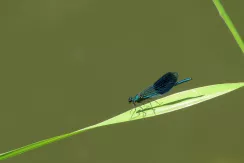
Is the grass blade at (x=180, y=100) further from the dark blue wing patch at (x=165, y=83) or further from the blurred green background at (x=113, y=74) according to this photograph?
the blurred green background at (x=113, y=74)

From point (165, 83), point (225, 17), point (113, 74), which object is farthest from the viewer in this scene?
point (113, 74)

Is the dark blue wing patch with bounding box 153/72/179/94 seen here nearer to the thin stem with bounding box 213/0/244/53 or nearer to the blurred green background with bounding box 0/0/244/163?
the thin stem with bounding box 213/0/244/53

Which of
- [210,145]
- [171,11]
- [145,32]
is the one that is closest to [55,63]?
[145,32]

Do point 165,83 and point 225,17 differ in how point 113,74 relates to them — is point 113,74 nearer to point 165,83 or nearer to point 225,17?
point 165,83

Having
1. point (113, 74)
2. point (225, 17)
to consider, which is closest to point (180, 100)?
point (225, 17)

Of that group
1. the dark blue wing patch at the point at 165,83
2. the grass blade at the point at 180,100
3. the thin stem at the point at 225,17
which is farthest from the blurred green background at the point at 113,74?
the thin stem at the point at 225,17

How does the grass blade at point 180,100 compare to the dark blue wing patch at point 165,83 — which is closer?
the grass blade at point 180,100

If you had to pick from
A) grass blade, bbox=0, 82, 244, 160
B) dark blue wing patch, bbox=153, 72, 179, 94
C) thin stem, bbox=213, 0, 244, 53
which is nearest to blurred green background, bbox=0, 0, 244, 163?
dark blue wing patch, bbox=153, 72, 179, 94

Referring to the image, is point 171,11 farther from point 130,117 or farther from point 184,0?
point 130,117
